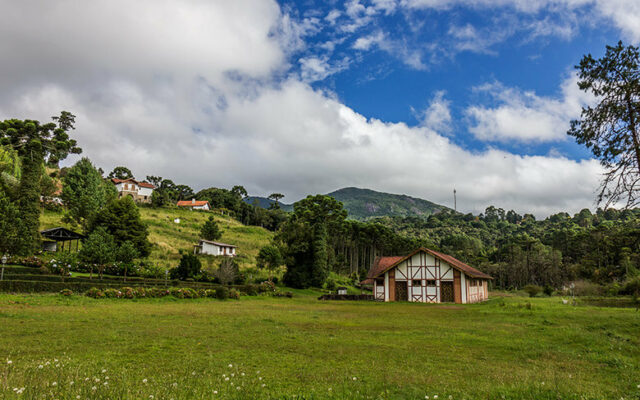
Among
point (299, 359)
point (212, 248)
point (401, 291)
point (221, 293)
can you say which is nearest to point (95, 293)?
point (221, 293)

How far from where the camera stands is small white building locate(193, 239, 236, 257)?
199ft

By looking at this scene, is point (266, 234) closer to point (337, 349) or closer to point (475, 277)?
point (475, 277)

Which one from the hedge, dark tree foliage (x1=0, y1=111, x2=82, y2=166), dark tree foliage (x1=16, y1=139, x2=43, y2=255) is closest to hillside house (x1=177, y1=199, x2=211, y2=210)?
dark tree foliage (x1=0, y1=111, x2=82, y2=166)

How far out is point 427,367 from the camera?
848 centimetres

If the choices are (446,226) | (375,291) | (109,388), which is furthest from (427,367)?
(446,226)

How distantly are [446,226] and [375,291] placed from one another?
129250 millimetres

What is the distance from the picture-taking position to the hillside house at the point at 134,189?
97925mm

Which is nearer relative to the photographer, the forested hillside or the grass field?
the grass field

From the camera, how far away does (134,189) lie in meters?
100

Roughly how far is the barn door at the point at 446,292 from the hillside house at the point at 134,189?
8594 cm

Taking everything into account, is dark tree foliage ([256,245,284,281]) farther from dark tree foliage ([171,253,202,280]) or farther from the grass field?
the grass field

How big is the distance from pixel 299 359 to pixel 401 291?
33648mm

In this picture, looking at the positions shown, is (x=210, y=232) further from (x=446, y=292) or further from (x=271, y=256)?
(x=446, y=292)

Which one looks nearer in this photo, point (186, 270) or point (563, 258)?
point (186, 270)
